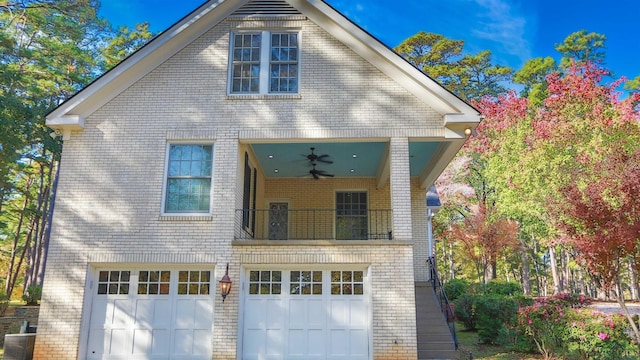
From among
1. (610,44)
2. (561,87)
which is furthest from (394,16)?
(561,87)

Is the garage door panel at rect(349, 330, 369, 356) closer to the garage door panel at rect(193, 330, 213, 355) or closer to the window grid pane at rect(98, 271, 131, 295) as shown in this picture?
the garage door panel at rect(193, 330, 213, 355)

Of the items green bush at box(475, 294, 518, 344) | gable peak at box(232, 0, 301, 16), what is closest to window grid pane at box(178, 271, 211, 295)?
gable peak at box(232, 0, 301, 16)

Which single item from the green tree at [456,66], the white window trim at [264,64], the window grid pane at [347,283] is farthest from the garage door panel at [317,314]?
the green tree at [456,66]

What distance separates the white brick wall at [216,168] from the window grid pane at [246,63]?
285mm

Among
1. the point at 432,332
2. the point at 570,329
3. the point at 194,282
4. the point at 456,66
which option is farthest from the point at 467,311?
the point at 456,66

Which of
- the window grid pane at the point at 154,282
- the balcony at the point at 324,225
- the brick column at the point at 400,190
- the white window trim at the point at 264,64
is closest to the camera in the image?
the brick column at the point at 400,190

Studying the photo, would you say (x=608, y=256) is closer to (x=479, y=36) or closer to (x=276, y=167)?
(x=276, y=167)

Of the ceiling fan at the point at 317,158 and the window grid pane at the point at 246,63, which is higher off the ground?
the window grid pane at the point at 246,63

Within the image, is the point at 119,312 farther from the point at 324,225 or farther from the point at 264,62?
the point at 324,225

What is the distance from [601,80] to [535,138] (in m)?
4.49

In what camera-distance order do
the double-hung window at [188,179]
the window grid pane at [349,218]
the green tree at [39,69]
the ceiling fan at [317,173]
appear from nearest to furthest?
the double-hung window at [188,179] < the ceiling fan at [317,173] < the window grid pane at [349,218] < the green tree at [39,69]

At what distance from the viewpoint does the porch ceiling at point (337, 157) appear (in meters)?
11.7

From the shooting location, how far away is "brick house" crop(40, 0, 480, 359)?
31.6 ft

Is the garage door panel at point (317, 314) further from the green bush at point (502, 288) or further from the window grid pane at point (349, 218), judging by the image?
the green bush at point (502, 288)
